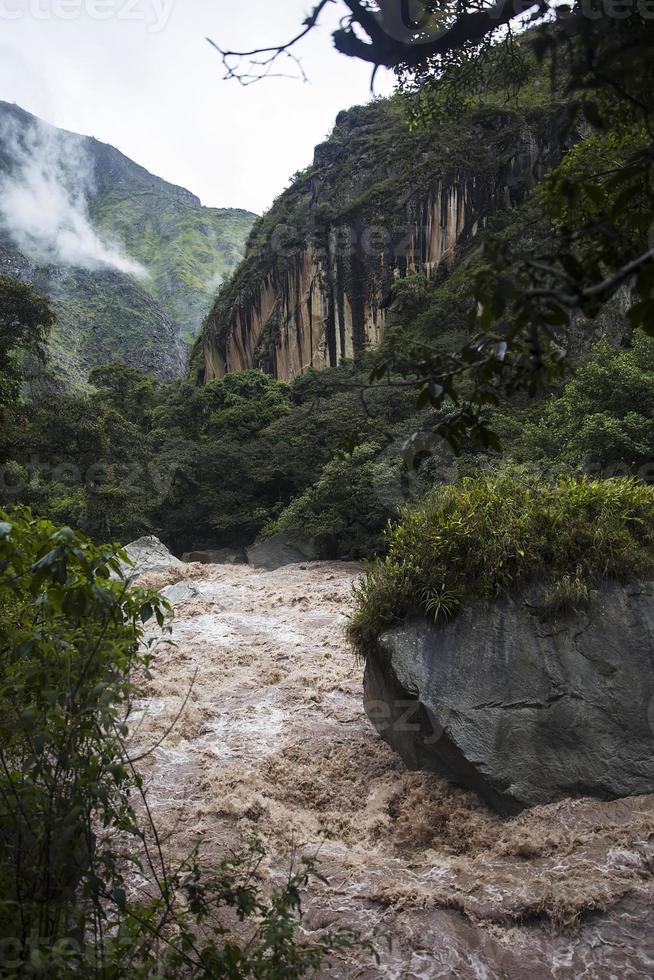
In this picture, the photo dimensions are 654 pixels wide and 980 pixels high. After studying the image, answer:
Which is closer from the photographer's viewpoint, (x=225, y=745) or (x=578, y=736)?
(x=578, y=736)

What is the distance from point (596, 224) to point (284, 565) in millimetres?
14097

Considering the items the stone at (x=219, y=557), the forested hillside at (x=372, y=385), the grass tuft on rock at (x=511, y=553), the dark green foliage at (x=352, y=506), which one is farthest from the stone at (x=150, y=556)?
the grass tuft on rock at (x=511, y=553)

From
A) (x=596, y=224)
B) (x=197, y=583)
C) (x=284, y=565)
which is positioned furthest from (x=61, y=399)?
(x=596, y=224)

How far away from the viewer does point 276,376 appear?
1359 inches

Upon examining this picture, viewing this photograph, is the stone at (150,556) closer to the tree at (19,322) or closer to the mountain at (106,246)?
the tree at (19,322)

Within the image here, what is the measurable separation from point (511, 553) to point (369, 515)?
924 cm

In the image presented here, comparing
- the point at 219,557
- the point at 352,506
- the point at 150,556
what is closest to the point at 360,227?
the point at 219,557

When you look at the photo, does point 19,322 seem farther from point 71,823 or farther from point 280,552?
point 71,823

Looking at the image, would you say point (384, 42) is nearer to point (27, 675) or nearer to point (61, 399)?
point (27, 675)

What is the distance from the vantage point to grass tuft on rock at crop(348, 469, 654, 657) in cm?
513

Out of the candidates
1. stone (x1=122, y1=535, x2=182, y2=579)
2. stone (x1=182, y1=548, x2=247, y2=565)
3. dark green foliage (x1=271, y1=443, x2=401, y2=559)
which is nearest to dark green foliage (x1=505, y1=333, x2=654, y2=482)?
dark green foliage (x1=271, y1=443, x2=401, y2=559)

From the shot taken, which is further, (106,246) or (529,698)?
(106,246)

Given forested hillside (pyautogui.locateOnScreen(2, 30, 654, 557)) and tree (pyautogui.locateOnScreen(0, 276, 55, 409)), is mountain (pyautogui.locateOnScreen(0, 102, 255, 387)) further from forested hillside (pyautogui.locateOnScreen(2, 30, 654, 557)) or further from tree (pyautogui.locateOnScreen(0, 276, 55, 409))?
tree (pyautogui.locateOnScreen(0, 276, 55, 409))

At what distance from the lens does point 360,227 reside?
100ft
